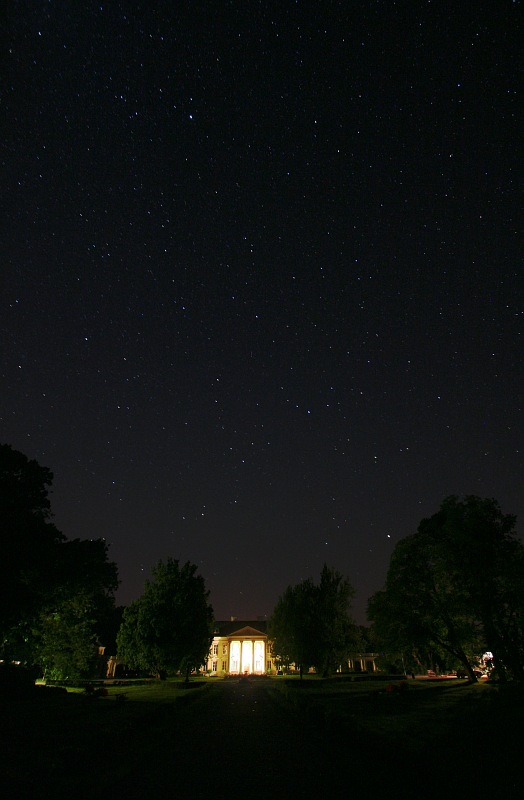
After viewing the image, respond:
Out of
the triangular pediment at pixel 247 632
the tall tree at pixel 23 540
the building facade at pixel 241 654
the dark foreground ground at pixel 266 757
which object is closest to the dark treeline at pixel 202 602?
the tall tree at pixel 23 540

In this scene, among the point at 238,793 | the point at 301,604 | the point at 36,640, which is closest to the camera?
the point at 238,793

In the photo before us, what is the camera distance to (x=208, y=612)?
4934 centimetres

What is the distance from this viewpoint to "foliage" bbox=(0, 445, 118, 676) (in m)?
28.4

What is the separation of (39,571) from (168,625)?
19915 mm

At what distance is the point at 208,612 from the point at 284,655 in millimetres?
21967

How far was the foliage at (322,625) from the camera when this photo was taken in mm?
55156

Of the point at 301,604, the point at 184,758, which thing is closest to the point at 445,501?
the point at 301,604

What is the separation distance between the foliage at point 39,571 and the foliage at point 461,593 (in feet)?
79.1

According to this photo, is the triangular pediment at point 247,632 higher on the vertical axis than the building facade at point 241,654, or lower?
higher

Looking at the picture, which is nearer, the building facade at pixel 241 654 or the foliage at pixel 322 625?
the foliage at pixel 322 625

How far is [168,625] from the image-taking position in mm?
45688

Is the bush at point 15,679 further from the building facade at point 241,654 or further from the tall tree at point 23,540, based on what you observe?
the building facade at point 241,654

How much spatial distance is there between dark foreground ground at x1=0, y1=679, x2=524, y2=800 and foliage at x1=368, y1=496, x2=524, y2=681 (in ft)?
65.0

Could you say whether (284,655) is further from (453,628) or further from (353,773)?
(353,773)
